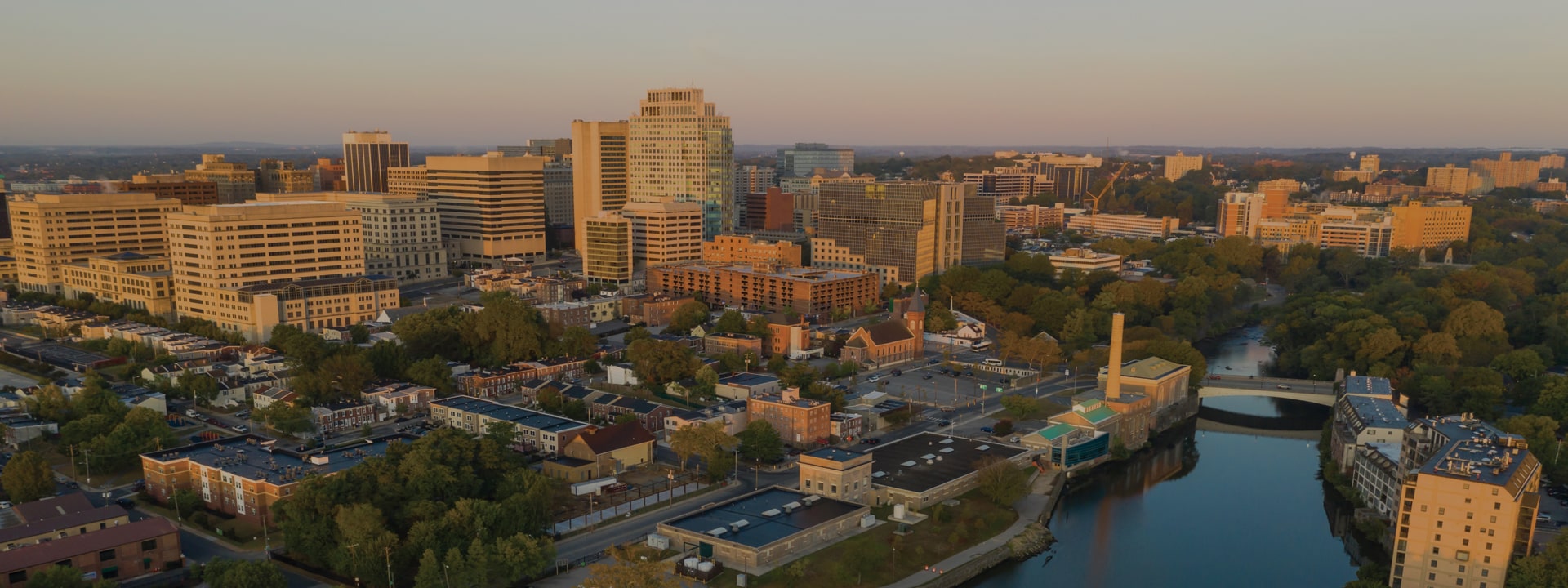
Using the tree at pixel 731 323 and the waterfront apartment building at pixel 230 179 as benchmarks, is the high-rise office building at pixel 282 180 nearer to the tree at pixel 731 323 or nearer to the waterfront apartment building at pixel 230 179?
the waterfront apartment building at pixel 230 179

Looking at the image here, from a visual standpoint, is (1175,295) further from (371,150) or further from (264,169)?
(264,169)

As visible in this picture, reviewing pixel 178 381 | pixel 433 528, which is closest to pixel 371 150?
pixel 178 381

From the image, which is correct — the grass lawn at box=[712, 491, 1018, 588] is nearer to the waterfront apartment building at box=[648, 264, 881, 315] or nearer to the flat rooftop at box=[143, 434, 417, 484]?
the flat rooftop at box=[143, 434, 417, 484]

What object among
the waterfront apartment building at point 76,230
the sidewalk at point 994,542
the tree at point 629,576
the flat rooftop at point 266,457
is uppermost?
the waterfront apartment building at point 76,230

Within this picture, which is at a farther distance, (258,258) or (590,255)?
(590,255)

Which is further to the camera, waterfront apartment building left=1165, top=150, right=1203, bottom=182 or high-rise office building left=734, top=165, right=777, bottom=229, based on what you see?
waterfront apartment building left=1165, top=150, right=1203, bottom=182

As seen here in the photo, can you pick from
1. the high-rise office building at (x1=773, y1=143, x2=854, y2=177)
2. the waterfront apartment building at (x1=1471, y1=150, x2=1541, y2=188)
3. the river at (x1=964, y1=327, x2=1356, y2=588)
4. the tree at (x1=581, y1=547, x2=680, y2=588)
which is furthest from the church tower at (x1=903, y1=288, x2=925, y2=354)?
the waterfront apartment building at (x1=1471, y1=150, x2=1541, y2=188)

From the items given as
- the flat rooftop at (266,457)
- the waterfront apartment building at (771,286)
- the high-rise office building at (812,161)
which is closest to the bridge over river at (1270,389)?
the waterfront apartment building at (771,286)
